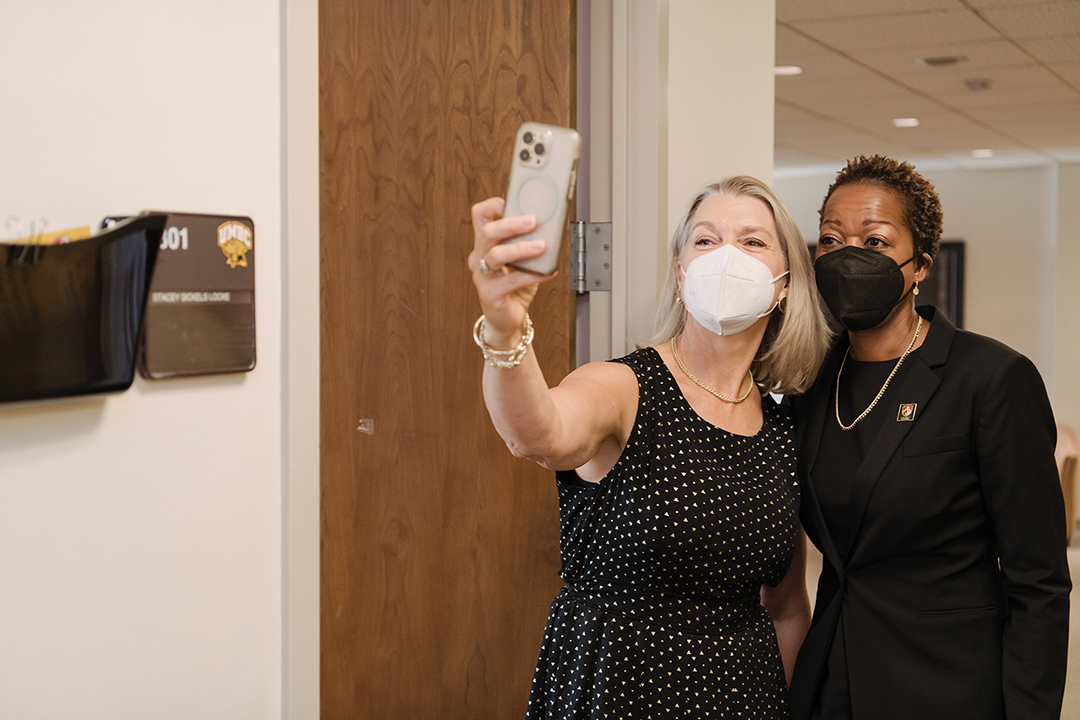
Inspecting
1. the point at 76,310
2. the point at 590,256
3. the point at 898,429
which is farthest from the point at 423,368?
the point at 898,429

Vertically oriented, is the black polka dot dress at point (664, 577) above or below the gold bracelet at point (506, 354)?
below

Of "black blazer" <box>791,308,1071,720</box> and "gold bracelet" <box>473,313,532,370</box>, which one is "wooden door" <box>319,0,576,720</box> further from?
"black blazer" <box>791,308,1071,720</box>

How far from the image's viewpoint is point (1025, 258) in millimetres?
8508

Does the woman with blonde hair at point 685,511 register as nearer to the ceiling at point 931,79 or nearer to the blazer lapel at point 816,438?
the blazer lapel at point 816,438

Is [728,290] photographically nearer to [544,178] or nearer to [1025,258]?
[544,178]

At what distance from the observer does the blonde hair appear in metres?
1.50

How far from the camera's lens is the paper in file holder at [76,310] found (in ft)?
3.02

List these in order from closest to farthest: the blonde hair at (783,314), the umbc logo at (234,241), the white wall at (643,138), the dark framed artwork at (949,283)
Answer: the umbc logo at (234,241), the blonde hair at (783,314), the white wall at (643,138), the dark framed artwork at (949,283)

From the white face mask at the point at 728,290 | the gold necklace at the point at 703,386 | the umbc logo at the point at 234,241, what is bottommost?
the gold necklace at the point at 703,386

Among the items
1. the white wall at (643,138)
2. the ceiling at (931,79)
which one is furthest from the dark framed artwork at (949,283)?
the white wall at (643,138)

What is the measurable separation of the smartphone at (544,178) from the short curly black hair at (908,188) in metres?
0.74

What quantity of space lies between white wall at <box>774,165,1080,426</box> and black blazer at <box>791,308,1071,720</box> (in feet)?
25.9

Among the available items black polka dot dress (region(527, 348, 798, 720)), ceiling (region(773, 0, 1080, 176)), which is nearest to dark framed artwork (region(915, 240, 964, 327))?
ceiling (region(773, 0, 1080, 176))

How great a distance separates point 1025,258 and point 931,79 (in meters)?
4.15
